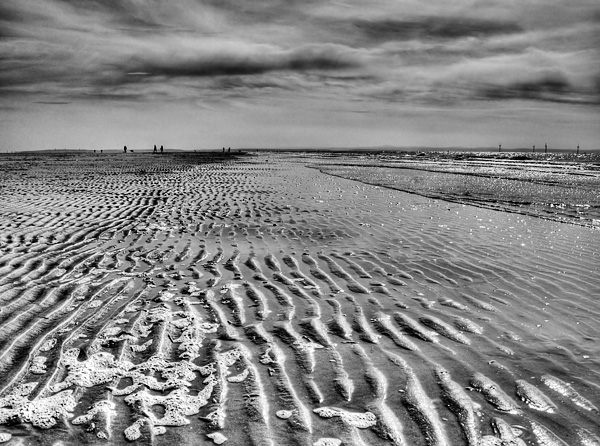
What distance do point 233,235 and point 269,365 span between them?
18.9ft

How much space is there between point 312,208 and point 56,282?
807 cm

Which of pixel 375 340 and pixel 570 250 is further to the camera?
pixel 570 250

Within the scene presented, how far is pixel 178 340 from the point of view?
429 centimetres

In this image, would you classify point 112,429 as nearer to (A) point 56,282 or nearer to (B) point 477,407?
(B) point 477,407

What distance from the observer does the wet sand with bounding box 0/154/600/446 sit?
301cm

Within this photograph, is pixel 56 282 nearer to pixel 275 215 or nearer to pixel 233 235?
pixel 233 235

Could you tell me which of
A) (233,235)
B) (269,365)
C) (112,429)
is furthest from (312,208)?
(112,429)

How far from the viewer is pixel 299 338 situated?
14.4 feet

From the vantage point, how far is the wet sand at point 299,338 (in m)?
3.01

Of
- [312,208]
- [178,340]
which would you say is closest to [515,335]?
Answer: [178,340]

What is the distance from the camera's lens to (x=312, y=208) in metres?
13.2

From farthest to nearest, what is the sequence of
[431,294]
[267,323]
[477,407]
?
[431,294], [267,323], [477,407]

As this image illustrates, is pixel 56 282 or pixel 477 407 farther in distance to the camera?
pixel 56 282

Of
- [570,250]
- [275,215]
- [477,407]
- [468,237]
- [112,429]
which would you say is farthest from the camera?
[275,215]
